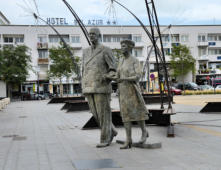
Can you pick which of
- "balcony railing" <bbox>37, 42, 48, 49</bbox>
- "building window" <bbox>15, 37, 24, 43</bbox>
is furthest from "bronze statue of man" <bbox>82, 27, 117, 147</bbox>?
"building window" <bbox>15, 37, 24, 43</bbox>

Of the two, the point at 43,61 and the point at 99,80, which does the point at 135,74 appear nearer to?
the point at 99,80

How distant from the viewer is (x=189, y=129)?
9766mm

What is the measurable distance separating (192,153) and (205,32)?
67.2 metres

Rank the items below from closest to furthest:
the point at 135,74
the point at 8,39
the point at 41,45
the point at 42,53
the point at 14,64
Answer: the point at 135,74
the point at 14,64
the point at 8,39
the point at 41,45
the point at 42,53

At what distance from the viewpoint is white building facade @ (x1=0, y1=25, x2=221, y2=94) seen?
6031cm

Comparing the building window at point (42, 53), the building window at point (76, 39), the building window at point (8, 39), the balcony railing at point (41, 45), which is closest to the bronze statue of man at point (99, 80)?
the balcony railing at point (41, 45)

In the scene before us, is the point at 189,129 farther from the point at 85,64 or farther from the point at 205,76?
the point at 205,76

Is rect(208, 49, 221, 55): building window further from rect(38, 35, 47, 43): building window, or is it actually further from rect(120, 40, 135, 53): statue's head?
rect(120, 40, 135, 53): statue's head

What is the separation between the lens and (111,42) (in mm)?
65375

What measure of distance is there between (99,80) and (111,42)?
5916 cm

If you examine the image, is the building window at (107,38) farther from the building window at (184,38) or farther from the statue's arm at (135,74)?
the statue's arm at (135,74)

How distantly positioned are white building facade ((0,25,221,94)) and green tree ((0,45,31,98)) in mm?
13223

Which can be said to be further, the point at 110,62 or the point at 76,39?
the point at 76,39

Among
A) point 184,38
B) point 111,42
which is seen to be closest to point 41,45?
point 111,42
